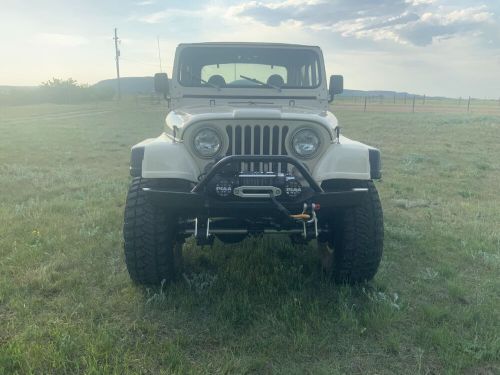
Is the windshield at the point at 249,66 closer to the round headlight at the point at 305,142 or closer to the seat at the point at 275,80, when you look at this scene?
the seat at the point at 275,80

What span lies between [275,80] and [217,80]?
597 mm

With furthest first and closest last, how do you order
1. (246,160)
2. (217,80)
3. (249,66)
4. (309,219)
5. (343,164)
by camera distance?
1. (249,66)
2. (217,80)
3. (343,164)
4. (309,219)
5. (246,160)

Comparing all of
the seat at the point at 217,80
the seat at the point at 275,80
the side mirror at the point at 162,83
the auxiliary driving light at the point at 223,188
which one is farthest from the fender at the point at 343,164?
the side mirror at the point at 162,83

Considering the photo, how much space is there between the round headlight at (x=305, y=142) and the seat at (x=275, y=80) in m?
1.49

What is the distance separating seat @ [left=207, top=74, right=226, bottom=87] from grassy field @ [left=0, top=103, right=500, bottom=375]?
1.65 meters

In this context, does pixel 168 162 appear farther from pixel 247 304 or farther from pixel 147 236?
pixel 247 304

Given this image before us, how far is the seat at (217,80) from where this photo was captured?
4.67 metres

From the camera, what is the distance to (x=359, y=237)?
3.51m

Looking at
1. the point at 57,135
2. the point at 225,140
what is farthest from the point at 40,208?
the point at 57,135

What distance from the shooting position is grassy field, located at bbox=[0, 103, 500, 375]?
2.78m

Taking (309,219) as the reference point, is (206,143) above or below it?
above

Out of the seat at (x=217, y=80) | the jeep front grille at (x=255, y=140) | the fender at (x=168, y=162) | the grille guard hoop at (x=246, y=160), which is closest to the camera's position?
the grille guard hoop at (x=246, y=160)

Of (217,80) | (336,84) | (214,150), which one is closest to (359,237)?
(214,150)

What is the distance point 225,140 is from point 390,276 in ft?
6.46
